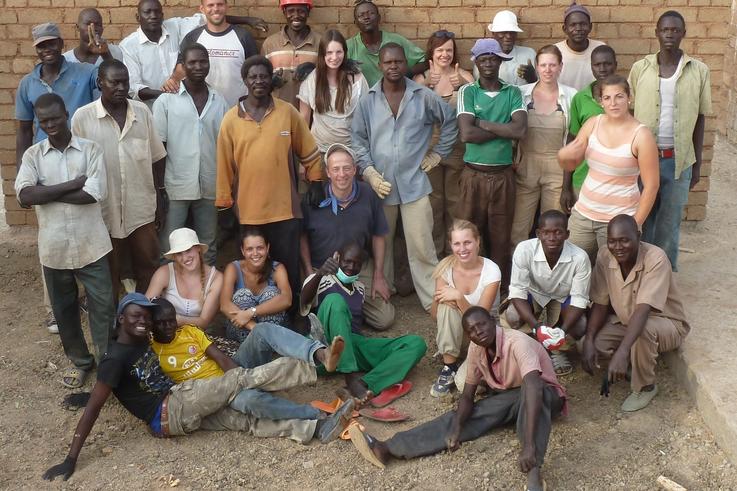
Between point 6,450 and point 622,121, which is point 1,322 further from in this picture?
point 622,121

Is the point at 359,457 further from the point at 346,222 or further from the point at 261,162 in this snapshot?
the point at 261,162

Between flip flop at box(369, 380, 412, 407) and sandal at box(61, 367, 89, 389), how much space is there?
1917 mm

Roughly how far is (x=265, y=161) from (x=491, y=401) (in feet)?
7.39

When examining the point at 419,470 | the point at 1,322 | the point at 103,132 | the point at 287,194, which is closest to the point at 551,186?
the point at 287,194

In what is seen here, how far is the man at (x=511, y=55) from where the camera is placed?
6953 millimetres

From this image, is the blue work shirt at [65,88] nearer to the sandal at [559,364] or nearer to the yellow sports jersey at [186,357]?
the yellow sports jersey at [186,357]

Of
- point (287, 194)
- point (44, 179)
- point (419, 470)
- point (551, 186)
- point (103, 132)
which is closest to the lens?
point (419, 470)

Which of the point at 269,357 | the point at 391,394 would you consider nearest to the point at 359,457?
the point at 391,394

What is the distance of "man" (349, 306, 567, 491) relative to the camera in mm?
4871

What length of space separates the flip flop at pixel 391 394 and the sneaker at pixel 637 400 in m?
1.33

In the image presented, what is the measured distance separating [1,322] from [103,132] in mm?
1966

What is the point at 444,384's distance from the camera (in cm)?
580

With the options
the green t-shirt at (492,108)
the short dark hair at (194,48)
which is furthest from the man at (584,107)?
the short dark hair at (194,48)

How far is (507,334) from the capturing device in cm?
513
